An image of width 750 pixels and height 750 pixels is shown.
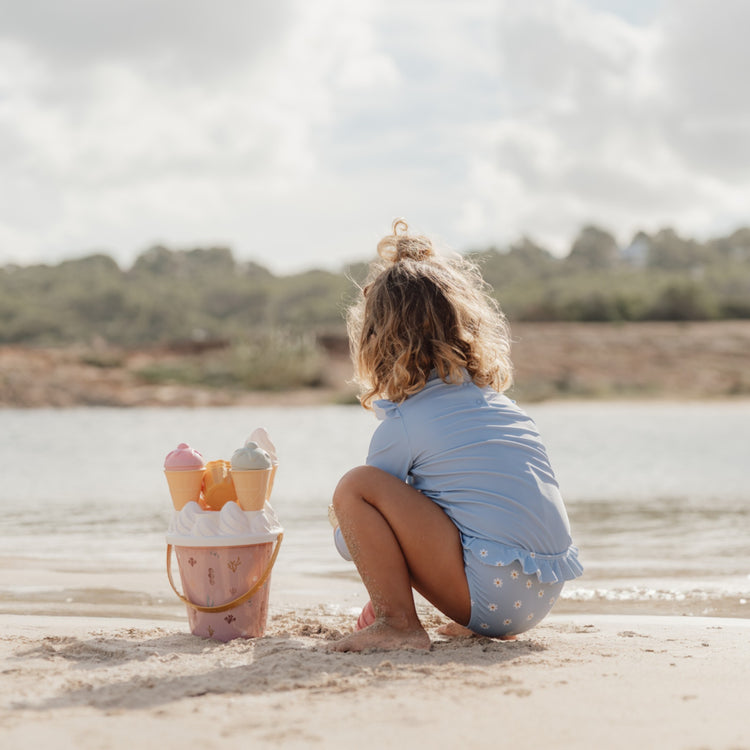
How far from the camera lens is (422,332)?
9.00ft

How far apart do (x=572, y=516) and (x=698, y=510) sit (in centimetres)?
86

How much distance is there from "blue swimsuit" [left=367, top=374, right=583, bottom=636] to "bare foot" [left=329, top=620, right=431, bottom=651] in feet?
0.61

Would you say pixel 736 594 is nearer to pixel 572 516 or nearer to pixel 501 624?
pixel 501 624

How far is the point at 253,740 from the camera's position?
1.80 meters

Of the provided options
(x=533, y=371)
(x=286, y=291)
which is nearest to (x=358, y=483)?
(x=533, y=371)

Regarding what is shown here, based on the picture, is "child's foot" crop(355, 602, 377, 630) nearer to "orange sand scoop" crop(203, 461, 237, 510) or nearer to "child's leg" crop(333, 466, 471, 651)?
"child's leg" crop(333, 466, 471, 651)

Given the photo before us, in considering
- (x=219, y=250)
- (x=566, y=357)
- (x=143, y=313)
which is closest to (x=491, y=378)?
(x=566, y=357)

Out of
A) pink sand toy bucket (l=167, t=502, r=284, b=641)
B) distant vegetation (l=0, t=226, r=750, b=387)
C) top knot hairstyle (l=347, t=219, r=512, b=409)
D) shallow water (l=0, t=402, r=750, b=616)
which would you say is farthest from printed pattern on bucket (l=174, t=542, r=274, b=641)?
distant vegetation (l=0, t=226, r=750, b=387)

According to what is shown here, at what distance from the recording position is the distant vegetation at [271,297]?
21.6 m

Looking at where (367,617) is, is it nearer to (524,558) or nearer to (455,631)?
(455,631)

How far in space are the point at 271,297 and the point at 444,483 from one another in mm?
39221

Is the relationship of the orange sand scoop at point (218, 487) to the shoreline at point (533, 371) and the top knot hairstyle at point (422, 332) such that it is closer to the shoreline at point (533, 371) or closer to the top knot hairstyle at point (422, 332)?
the top knot hairstyle at point (422, 332)

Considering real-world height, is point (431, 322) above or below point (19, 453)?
above

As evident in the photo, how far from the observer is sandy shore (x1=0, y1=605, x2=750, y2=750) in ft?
6.01
